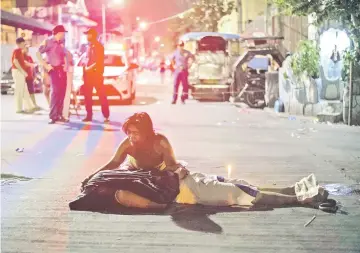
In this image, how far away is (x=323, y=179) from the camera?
301 inches

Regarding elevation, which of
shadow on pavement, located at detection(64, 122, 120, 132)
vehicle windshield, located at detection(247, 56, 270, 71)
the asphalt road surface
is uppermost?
vehicle windshield, located at detection(247, 56, 270, 71)

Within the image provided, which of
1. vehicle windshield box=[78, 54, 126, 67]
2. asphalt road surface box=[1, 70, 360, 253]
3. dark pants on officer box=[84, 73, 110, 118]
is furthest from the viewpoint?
vehicle windshield box=[78, 54, 126, 67]

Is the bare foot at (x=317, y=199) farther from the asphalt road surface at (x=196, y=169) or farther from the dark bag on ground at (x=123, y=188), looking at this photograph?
the dark bag on ground at (x=123, y=188)

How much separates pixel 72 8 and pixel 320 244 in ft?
157

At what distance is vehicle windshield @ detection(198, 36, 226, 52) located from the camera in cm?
2408

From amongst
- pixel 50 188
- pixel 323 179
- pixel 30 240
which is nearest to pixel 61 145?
pixel 50 188

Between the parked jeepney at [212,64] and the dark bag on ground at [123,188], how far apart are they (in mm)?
16262

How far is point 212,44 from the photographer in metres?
24.3

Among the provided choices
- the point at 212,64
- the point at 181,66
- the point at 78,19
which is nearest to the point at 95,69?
the point at 181,66

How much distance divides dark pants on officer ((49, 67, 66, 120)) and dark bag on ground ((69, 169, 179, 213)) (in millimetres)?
8363

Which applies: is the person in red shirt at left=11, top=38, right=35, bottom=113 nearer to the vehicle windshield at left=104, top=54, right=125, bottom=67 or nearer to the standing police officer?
the standing police officer

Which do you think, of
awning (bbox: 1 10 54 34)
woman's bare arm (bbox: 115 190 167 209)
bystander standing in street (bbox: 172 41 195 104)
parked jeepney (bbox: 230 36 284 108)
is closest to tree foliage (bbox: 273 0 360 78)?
parked jeepney (bbox: 230 36 284 108)

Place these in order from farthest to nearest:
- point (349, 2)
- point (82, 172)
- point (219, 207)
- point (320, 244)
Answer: point (349, 2) → point (82, 172) → point (219, 207) → point (320, 244)

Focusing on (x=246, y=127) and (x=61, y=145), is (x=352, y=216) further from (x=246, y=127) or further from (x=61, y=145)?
(x=246, y=127)
